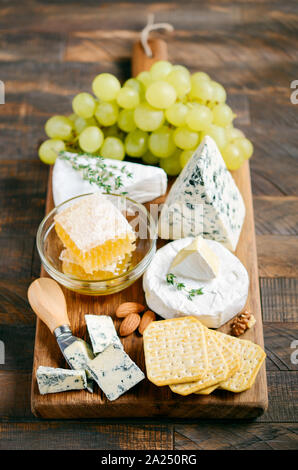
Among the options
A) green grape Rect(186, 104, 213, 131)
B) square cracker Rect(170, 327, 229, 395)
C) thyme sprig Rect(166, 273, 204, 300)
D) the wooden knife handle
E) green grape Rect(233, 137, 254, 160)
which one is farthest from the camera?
the wooden knife handle

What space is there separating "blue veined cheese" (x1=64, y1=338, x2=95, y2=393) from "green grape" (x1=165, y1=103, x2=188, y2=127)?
0.62 meters

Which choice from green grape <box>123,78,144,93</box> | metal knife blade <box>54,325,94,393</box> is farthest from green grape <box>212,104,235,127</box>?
metal knife blade <box>54,325,94,393</box>

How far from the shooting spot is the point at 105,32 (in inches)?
78.9

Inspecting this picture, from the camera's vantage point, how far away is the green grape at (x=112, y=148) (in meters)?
1.48

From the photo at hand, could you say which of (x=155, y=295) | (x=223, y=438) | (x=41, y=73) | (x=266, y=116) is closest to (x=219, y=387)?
(x=223, y=438)

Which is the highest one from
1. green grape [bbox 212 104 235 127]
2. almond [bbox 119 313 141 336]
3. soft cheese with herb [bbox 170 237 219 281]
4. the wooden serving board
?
green grape [bbox 212 104 235 127]

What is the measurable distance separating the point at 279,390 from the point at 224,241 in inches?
14.9

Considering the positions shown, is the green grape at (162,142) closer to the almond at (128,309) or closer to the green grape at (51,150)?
the green grape at (51,150)

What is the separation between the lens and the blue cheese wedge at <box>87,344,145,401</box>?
3.81ft

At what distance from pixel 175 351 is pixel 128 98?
0.69m

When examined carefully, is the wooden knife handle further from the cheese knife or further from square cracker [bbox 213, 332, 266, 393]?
square cracker [bbox 213, 332, 266, 393]

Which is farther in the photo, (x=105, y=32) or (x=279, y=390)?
(x=105, y=32)

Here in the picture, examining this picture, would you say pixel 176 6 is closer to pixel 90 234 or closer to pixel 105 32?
pixel 105 32

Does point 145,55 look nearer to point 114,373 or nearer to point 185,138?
point 185,138
